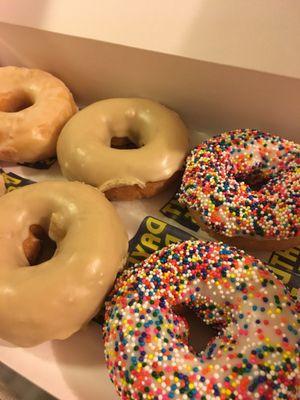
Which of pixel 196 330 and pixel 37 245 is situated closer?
pixel 196 330

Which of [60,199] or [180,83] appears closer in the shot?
[60,199]

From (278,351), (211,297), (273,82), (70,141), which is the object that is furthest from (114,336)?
(273,82)

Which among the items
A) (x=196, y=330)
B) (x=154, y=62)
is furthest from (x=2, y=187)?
(x=196, y=330)

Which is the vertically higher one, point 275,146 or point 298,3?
point 298,3

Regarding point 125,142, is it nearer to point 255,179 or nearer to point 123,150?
point 123,150

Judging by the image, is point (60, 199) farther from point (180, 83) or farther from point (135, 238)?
point (180, 83)
